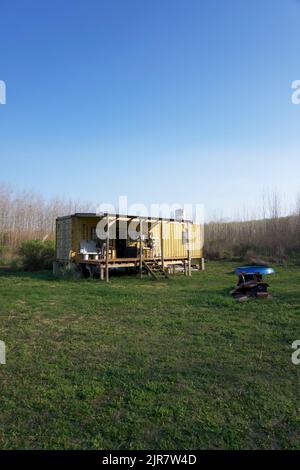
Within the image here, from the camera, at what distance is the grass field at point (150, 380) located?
2.53 meters

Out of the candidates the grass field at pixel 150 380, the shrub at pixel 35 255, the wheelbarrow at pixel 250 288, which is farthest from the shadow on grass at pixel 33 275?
the wheelbarrow at pixel 250 288

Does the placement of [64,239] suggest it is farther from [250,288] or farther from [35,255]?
[250,288]

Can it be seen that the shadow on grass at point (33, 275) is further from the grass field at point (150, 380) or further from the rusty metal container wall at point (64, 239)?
the grass field at point (150, 380)

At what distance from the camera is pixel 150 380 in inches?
136

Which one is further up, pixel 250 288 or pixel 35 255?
pixel 35 255

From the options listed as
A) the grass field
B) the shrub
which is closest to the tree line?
the shrub

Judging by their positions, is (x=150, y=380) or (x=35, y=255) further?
(x=35, y=255)

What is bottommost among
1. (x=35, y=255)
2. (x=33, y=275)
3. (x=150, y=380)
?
(x=150, y=380)

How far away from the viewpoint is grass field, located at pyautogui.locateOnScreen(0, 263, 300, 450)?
8.30 feet

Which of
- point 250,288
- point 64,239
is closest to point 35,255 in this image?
point 64,239

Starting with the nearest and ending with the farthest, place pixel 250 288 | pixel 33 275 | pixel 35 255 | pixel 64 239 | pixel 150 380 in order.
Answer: pixel 150 380 < pixel 250 288 < pixel 33 275 < pixel 64 239 < pixel 35 255

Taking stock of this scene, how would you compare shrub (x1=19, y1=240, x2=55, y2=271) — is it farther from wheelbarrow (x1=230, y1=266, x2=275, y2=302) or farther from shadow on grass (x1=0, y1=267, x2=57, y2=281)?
wheelbarrow (x1=230, y1=266, x2=275, y2=302)
